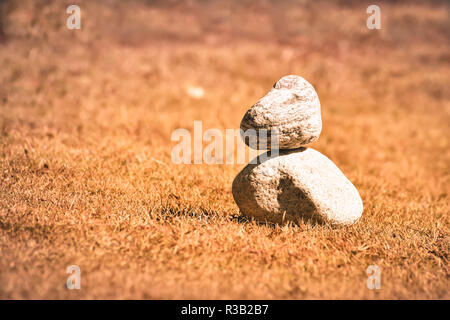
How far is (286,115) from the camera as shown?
15.4 feet

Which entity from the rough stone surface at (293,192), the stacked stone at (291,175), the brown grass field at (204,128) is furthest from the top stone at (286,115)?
the brown grass field at (204,128)

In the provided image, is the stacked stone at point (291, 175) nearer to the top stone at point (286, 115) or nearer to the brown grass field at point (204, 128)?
the top stone at point (286, 115)

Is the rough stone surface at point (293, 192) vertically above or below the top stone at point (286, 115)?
below

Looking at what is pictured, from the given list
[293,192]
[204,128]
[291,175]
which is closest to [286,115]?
[291,175]

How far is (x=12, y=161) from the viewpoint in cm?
630

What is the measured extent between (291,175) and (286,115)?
68cm

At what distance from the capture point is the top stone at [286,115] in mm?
4699

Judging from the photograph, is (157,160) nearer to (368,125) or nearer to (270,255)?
(270,255)

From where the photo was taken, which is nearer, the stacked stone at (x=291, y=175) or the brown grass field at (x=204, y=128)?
the brown grass field at (x=204, y=128)

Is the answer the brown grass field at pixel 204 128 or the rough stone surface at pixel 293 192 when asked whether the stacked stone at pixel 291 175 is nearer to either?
the rough stone surface at pixel 293 192

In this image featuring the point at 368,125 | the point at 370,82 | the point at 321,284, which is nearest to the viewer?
the point at 321,284

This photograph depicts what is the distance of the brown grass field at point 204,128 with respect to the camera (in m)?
3.97

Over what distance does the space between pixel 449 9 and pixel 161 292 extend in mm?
19558

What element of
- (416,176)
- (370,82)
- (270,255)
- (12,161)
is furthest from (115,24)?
(270,255)
